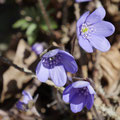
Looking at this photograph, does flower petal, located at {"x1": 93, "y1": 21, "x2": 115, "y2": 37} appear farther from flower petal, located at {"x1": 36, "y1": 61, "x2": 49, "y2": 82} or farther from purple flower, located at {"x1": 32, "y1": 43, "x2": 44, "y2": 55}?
purple flower, located at {"x1": 32, "y1": 43, "x2": 44, "y2": 55}

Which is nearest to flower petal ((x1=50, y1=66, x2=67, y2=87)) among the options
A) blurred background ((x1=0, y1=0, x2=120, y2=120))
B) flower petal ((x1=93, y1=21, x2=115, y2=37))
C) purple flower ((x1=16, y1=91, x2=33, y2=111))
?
blurred background ((x1=0, y1=0, x2=120, y2=120))

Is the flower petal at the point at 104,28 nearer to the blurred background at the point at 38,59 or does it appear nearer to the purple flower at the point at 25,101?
the blurred background at the point at 38,59

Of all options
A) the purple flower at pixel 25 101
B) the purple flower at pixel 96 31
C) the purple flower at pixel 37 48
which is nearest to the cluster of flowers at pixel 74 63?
the purple flower at pixel 96 31

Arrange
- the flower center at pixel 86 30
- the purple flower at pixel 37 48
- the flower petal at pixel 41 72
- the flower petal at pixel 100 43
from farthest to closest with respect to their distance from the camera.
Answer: the purple flower at pixel 37 48, the flower center at pixel 86 30, the flower petal at pixel 100 43, the flower petal at pixel 41 72

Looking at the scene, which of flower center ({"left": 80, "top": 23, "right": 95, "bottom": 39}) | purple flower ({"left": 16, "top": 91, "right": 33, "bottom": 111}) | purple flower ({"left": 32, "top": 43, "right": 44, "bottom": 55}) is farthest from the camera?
purple flower ({"left": 32, "top": 43, "right": 44, "bottom": 55})

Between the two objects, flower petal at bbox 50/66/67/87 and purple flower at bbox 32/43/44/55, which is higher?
flower petal at bbox 50/66/67/87

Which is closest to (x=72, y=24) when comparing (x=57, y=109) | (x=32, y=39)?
(x=32, y=39)

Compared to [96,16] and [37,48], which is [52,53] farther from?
[37,48]

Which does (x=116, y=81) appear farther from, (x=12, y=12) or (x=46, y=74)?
(x=12, y=12)
